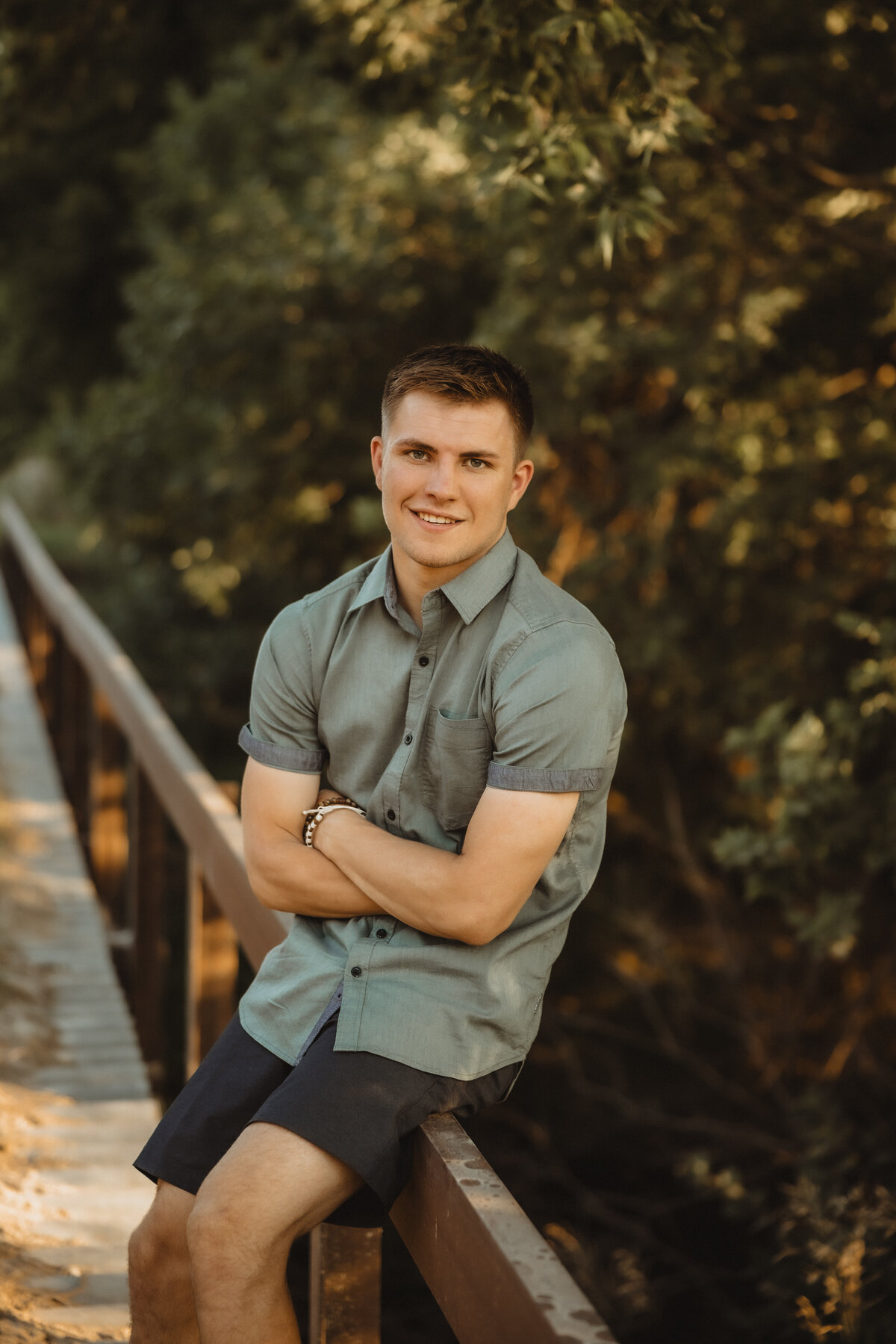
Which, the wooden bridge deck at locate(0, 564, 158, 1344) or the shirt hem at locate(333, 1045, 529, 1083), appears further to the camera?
the wooden bridge deck at locate(0, 564, 158, 1344)

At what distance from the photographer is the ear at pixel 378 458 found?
1644 mm

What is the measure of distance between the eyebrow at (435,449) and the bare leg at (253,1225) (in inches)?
31.9

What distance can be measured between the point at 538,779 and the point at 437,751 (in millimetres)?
168

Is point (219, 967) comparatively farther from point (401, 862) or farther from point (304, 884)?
point (401, 862)

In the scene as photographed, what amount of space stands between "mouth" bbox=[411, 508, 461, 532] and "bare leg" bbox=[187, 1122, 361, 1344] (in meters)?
0.72

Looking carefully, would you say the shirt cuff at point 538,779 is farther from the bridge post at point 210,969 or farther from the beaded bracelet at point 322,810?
the bridge post at point 210,969

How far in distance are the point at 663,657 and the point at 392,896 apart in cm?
412

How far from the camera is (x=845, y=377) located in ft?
19.2

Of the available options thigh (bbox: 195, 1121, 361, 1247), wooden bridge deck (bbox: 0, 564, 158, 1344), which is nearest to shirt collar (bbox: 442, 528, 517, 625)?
thigh (bbox: 195, 1121, 361, 1247)

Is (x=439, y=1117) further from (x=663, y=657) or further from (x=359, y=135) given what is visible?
(x=359, y=135)

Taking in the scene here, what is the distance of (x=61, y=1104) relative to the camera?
2982 millimetres

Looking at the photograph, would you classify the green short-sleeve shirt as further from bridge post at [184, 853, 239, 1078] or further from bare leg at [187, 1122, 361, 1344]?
bridge post at [184, 853, 239, 1078]

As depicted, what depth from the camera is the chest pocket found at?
152cm

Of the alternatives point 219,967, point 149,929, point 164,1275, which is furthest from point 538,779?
point 149,929
